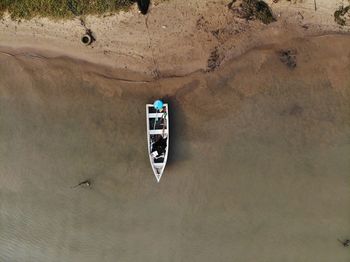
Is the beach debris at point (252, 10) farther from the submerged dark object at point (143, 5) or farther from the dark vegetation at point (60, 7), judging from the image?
A: the dark vegetation at point (60, 7)

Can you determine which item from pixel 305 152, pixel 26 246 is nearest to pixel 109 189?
pixel 26 246

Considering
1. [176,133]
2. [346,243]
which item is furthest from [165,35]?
[346,243]

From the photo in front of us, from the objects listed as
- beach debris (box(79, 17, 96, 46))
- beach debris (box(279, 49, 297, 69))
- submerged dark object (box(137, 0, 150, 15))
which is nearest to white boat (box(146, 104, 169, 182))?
beach debris (box(79, 17, 96, 46))

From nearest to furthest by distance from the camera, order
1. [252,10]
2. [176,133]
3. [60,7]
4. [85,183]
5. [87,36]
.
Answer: [252,10] → [60,7] → [87,36] → [176,133] → [85,183]

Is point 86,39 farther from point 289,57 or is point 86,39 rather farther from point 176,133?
point 289,57

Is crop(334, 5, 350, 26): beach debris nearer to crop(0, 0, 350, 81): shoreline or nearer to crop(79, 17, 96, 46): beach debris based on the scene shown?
crop(0, 0, 350, 81): shoreline

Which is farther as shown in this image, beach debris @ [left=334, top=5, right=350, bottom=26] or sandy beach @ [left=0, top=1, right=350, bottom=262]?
sandy beach @ [left=0, top=1, right=350, bottom=262]
